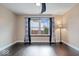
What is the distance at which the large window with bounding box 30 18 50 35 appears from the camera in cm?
745

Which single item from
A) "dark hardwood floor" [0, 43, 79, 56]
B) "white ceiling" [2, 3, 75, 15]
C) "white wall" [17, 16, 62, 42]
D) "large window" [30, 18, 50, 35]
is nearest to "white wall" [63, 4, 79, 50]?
"white ceiling" [2, 3, 75, 15]

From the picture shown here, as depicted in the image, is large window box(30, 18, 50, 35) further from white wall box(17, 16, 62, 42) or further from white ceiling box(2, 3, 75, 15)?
white ceiling box(2, 3, 75, 15)

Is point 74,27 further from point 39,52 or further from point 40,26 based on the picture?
point 40,26

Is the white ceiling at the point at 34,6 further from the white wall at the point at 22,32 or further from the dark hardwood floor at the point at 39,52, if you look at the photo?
the white wall at the point at 22,32

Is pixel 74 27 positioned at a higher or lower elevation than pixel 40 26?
lower

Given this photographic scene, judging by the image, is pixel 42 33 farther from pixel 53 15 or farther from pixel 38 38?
pixel 53 15

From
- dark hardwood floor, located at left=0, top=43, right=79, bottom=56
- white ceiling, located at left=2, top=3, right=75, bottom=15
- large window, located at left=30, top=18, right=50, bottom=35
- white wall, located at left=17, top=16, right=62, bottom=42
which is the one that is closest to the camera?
dark hardwood floor, located at left=0, top=43, right=79, bottom=56

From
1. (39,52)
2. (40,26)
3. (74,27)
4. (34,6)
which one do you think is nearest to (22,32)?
(40,26)

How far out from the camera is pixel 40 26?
7.50 meters

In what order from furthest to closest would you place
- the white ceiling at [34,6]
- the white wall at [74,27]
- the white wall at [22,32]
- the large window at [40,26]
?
1. the large window at [40,26]
2. the white wall at [22,32]
3. the white wall at [74,27]
4. the white ceiling at [34,6]

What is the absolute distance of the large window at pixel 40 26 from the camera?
7.45 meters

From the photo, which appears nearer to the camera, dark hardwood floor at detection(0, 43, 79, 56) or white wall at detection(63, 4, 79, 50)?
dark hardwood floor at detection(0, 43, 79, 56)

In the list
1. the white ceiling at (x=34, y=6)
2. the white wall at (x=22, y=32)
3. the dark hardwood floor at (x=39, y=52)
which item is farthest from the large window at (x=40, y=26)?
the dark hardwood floor at (x=39, y=52)

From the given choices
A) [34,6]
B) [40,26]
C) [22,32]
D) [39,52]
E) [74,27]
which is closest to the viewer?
[39,52]
